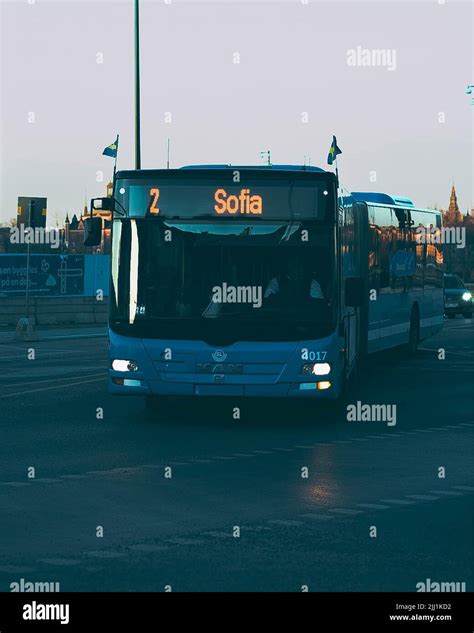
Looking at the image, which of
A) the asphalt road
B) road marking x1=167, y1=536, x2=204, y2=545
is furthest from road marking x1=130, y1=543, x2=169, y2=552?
road marking x1=167, y1=536, x2=204, y2=545

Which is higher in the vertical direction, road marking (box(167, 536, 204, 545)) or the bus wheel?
the bus wheel

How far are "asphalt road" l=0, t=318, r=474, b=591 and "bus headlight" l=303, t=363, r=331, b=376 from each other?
600 millimetres

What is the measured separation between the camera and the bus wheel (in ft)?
100

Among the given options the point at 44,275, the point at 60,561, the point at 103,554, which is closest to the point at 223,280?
the point at 103,554

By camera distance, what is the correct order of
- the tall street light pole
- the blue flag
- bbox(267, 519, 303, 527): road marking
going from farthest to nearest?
the tall street light pole → the blue flag → bbox(267, 519, 303, 527): road marking

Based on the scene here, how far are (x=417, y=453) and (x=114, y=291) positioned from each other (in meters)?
4.64

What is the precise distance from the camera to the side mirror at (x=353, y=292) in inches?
719

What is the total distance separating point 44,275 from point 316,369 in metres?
32.2

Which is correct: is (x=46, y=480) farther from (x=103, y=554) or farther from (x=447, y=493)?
(x=103, y=554)

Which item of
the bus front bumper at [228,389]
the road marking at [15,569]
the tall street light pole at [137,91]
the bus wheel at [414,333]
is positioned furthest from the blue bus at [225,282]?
the tall street light pole at [137,91]

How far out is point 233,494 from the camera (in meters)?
11.5

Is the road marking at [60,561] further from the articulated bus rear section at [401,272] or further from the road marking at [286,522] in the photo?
the articulated bus rear section at [401,272]

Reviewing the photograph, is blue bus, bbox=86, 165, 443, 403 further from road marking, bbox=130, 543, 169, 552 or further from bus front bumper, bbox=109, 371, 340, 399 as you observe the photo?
road marking, bbox=130, 543, 169, 552
